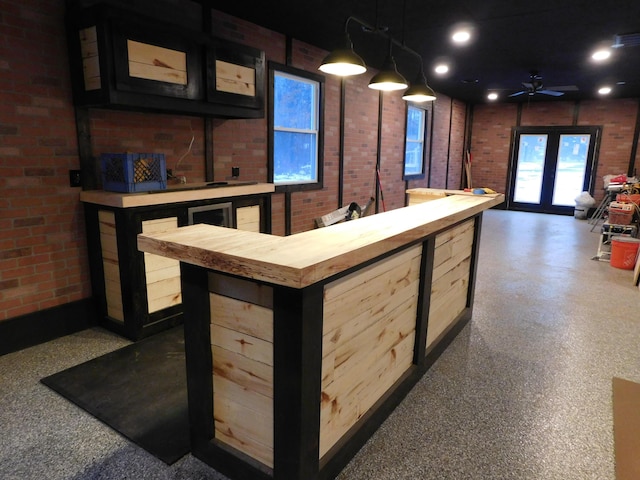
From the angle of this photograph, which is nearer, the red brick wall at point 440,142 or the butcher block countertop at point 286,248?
the butcher block countertop at point 286,248

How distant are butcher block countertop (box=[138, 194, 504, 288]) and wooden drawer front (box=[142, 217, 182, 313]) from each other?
51.1 inches

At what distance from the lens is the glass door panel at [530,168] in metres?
10.4

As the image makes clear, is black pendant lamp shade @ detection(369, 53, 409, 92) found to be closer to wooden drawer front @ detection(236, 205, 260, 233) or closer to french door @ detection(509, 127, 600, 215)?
wooden drawer front @ detection(236, 205, 260, 233)

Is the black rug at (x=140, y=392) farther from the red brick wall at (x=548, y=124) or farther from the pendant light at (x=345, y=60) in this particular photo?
the red brick wall at (x=548, y=124)

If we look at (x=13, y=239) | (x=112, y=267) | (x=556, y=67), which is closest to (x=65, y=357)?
(x=112, y=267)

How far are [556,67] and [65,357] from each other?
715cm

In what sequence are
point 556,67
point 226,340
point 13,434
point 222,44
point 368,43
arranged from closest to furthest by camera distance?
1. point 226,340
2. point 13,434
3. point 222,44
4. point 368,43
5. point 556,67

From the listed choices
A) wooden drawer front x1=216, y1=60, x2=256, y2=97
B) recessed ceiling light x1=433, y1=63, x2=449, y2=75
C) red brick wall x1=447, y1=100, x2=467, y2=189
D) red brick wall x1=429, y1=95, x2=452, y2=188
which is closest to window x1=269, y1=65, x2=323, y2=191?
wooden drawer front x1=216, y1=60, x2=256, y2=97

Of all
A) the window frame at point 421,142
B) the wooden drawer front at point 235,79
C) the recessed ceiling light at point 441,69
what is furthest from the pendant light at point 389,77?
the window frame at point 421,142

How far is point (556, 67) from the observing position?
20.7 feet

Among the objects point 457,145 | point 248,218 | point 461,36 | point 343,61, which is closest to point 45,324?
point 248,218

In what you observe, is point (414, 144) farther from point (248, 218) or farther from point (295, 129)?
point (248, 218)

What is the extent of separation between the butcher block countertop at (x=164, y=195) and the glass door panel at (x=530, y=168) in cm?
904

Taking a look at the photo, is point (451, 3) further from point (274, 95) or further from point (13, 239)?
point (13, 239)
